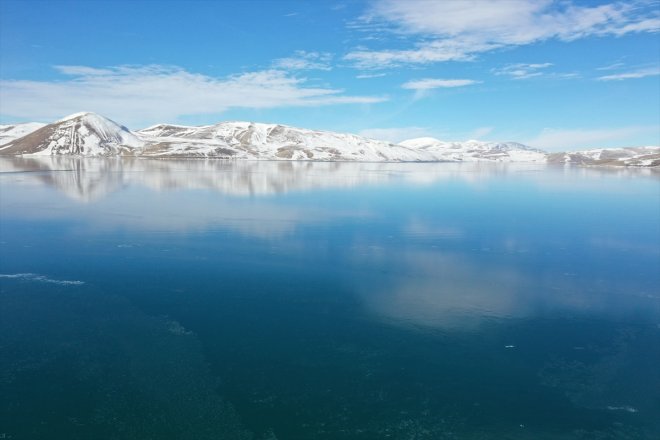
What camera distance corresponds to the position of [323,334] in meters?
18.3

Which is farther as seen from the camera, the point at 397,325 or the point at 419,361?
the point at 397,325

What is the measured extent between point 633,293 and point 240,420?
21.4m

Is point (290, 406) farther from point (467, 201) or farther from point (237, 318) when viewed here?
point (467, 201)

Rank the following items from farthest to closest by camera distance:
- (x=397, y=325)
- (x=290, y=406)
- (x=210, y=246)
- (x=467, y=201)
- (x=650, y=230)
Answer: (x=467, y=201)
(x=650, y=230)
(x=210, y=246)
(x=397, y=325)
(x=290, y=406)

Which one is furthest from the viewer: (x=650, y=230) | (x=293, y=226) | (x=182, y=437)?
(x=650, y=230)

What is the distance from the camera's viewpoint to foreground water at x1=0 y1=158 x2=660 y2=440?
1316cm

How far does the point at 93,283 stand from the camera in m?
23.5

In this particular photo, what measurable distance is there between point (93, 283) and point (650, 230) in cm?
4565

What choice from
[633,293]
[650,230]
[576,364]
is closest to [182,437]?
[576,364]

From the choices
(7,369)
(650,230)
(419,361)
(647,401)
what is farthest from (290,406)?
(650,230)

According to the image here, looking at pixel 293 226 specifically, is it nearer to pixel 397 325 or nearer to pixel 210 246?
pixel 210 246

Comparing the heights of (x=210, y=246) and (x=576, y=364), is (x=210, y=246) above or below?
above

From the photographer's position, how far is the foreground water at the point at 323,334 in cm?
1316

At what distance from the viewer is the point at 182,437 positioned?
1217 centimetres
